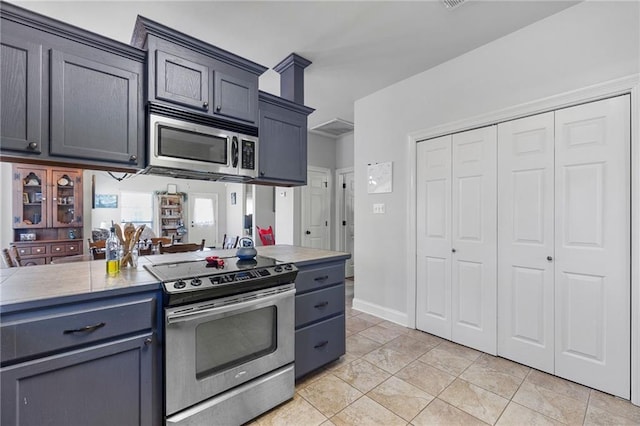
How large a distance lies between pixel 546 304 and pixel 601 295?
331 mm

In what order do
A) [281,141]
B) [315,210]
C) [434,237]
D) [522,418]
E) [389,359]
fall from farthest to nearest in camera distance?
[315,210], [434,237], [281,141], [389,359], [522,418]

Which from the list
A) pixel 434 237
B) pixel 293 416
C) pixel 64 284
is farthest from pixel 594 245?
pixel 64 284

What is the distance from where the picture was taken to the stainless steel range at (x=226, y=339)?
4.58ft

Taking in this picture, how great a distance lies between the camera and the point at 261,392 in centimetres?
168

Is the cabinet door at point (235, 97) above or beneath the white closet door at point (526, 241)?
above

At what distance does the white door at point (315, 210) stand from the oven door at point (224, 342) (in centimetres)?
326

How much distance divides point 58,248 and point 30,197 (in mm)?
941

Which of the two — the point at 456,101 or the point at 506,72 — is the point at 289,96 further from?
the point at 506,72

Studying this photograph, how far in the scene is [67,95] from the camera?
1.54 meters

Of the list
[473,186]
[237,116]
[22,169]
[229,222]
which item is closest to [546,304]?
[473,186]

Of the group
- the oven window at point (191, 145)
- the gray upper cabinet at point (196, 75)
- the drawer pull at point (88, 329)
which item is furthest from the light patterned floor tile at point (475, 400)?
the gray upper cabinet at point (196, 75)

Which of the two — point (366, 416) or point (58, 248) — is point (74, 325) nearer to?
point (366, 416)

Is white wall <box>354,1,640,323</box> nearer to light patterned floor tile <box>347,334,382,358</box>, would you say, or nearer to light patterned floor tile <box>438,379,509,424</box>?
light patterned floor tile <box>347,334,382,358</box>

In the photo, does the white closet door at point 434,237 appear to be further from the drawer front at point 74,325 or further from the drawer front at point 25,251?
the drawer front at point 25,251
